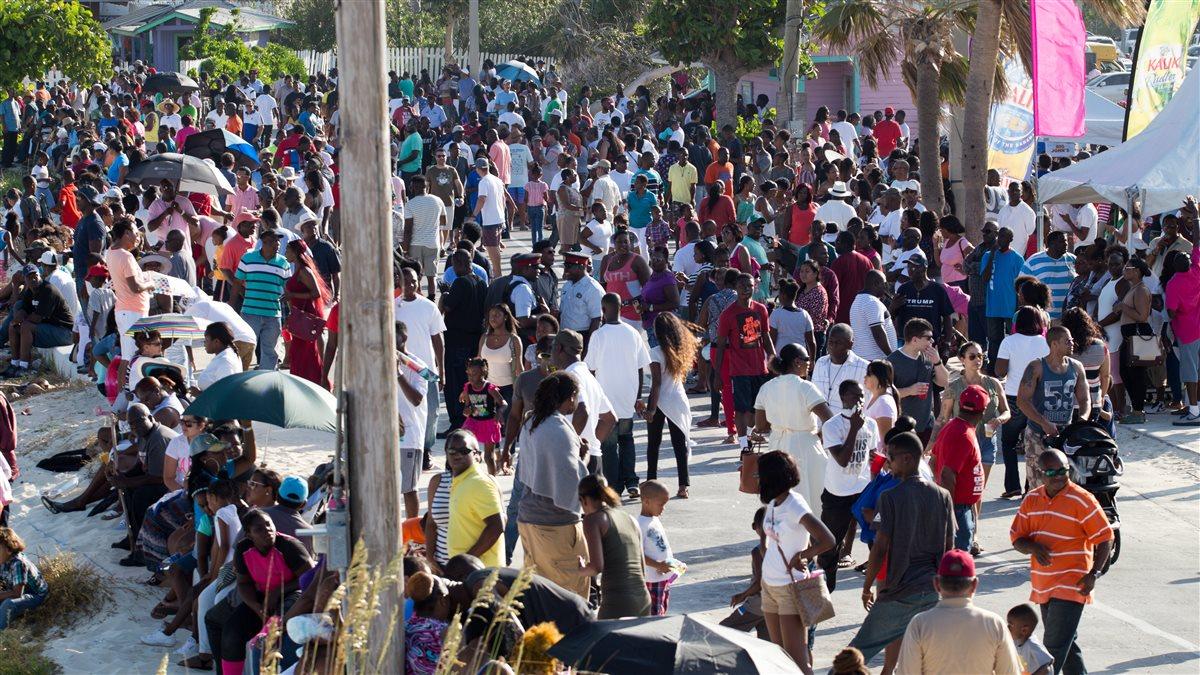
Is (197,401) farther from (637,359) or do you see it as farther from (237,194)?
(237,194)

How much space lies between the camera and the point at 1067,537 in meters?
8.01

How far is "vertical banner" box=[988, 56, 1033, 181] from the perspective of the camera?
22.1 meters

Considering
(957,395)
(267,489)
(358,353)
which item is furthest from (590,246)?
(358,353)

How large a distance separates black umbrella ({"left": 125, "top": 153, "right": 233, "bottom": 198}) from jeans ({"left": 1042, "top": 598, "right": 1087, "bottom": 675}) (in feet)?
42.2

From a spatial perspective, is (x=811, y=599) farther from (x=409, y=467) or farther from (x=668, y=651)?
(x=409, y=467)

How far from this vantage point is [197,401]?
33.7ft

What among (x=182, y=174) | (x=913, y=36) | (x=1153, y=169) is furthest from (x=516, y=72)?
(x=1153, y=169)

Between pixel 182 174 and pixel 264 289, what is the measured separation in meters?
4.85

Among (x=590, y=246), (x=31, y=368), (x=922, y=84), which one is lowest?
(x=31, y=368)

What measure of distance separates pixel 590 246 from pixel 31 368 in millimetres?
6839

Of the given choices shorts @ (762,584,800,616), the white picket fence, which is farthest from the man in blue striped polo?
the white picket fence

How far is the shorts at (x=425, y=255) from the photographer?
1872 centimetres

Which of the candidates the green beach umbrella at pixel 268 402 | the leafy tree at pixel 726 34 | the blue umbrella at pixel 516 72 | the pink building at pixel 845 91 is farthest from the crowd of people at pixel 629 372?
the blue umbrella at pixel 516 72

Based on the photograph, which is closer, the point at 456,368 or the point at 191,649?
A: the point at 191,649
